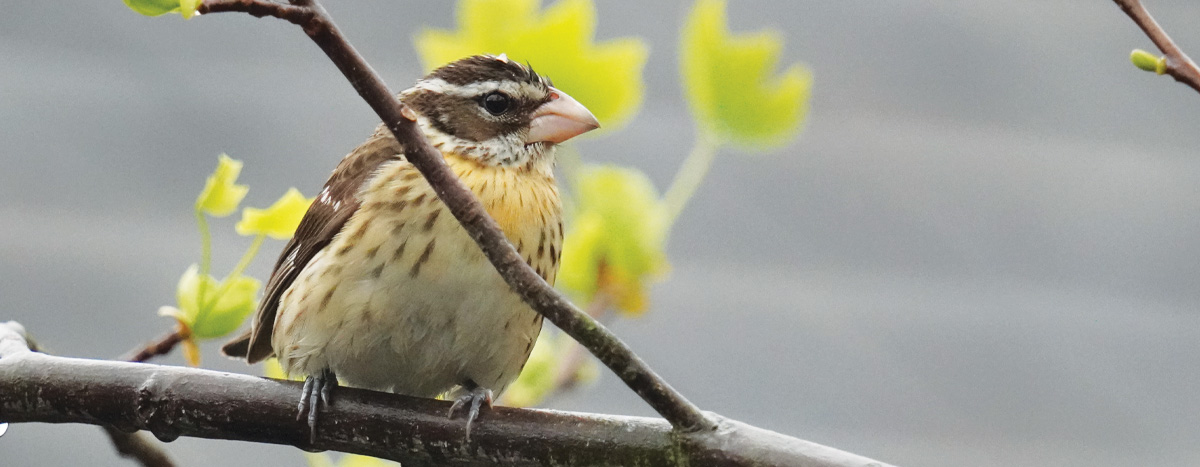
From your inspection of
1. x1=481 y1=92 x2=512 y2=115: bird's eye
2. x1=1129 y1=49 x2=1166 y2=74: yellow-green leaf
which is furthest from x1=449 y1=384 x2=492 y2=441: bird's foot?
x1=1129 y1=49 x2=1166 y2=74: yellow-green leaf

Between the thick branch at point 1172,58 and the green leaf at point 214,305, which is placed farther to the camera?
the green leaf at point 214,305

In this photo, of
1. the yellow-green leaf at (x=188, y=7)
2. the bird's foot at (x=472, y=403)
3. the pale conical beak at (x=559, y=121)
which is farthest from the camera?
the pale conical beak at (x=559, y=121)

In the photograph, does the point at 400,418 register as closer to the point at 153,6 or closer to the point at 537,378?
the point at 537,378

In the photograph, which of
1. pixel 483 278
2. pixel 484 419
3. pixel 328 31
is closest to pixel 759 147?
pixel 483 278

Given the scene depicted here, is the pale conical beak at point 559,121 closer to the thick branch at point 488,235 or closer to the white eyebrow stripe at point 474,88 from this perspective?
the white eyebrow stripe at point 474,88

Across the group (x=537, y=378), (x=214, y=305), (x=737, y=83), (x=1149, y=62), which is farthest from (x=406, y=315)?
(x=1149, y=62)

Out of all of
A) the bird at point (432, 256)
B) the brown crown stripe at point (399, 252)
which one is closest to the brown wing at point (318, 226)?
the bird at point (432, 256)
